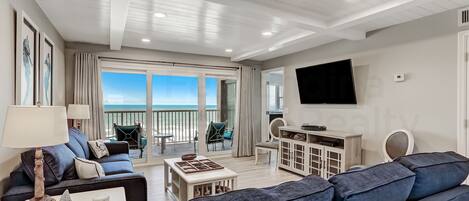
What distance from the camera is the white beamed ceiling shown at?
2719mm

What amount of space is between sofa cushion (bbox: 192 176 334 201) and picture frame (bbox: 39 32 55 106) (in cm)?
284

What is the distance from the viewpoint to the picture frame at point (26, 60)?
2.18 meters

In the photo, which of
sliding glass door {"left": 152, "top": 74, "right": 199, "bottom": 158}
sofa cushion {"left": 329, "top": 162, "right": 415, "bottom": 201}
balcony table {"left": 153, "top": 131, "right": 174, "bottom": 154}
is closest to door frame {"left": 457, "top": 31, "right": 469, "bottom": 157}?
sofa cushion {"left": 329, "top": 162, "right": 415, "bottom": 201}

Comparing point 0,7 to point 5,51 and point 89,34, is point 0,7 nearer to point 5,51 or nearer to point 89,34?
point 5,51

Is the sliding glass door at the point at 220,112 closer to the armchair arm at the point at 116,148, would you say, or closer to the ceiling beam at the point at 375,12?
the armchair arm at the point at 116,148

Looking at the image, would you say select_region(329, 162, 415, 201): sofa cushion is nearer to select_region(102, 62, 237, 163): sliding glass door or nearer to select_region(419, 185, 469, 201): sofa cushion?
select_region(419, 185, 469, 201): sofa cushion

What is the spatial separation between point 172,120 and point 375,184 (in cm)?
514

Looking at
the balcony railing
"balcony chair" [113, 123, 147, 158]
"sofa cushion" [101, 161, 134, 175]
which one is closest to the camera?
"sofa cushion" [101, 161, 134, 175]

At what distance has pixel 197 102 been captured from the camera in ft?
18.7

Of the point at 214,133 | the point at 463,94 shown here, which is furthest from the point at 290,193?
the point at 214,133

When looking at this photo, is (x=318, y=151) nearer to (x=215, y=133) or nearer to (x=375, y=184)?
(x=215, y=133)

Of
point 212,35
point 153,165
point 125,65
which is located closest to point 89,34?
point 125,65

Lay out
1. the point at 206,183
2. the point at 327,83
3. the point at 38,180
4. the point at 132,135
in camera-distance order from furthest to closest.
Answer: the point at 132,135, the point at 327,83, the point at 206,183, the point at 38,180

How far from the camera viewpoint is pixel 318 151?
410cm
